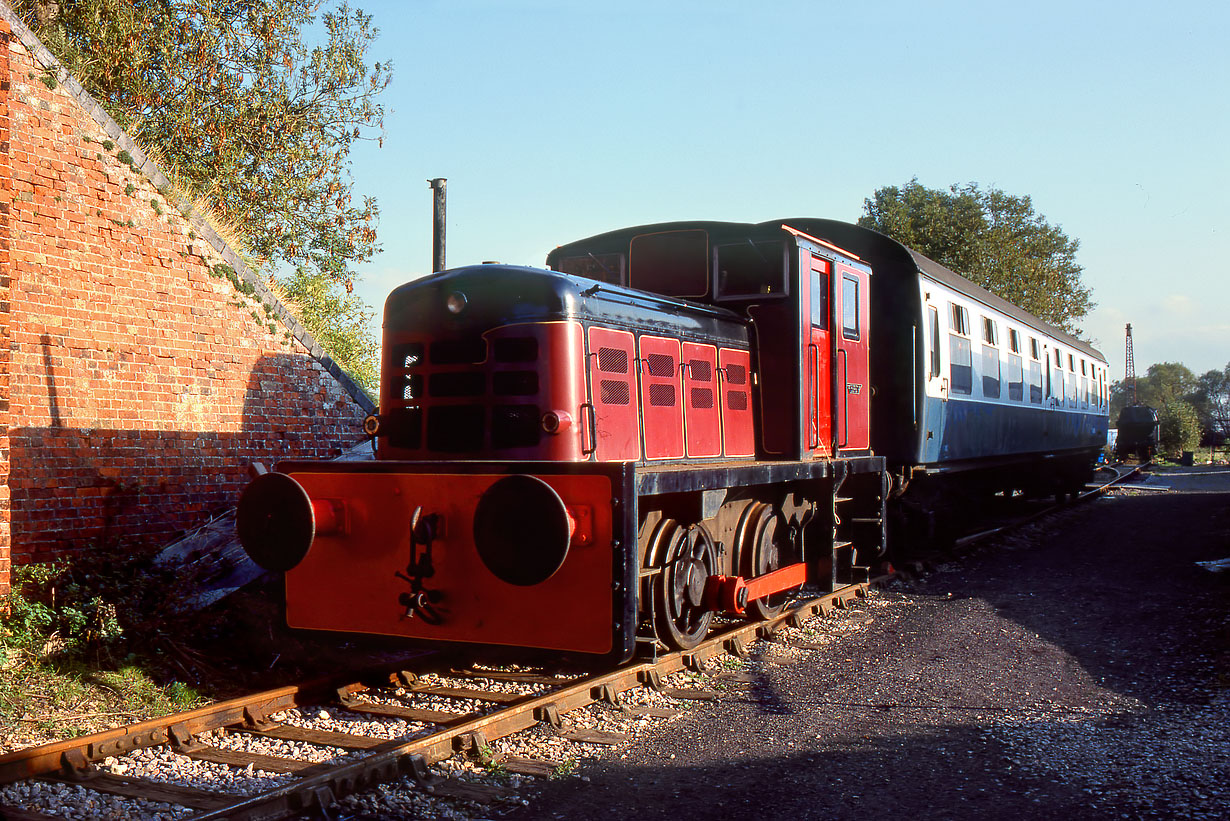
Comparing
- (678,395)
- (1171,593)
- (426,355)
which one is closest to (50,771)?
(426,355)

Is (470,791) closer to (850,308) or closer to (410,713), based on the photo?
(410,713)

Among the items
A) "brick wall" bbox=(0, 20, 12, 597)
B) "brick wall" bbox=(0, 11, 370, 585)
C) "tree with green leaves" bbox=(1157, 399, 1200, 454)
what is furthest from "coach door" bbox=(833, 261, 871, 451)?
"tree with green leaves" bbox=(1157, 399, 1200, 454)

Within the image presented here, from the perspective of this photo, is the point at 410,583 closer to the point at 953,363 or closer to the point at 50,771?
the point at 50,771

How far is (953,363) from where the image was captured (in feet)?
36.4

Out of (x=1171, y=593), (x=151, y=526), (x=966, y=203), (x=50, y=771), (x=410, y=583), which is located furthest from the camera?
(x=966, y=203)

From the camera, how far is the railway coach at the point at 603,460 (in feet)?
16.3

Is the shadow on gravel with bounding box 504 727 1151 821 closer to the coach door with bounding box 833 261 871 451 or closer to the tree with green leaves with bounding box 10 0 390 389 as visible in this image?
the coach door with bounding box 833 261 871 451

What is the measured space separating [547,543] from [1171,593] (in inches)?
278

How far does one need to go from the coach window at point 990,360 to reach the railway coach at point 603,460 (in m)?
4.30

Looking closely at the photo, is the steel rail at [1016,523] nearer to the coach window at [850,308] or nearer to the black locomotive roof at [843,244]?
the black locomotive roof at [843,244]

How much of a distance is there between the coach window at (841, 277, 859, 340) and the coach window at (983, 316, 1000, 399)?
15.5 feet

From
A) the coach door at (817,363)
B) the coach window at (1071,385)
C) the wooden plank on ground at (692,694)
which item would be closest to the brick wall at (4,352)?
the wooden plank on ground at (692,694)

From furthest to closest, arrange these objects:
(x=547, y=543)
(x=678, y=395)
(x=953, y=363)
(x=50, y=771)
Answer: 1. (x=953, y=363)
2. (x=678, y=395)
3. (x=547, y=543)
4. (x=50, y=771)

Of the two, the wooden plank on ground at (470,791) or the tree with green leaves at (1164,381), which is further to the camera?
the tree with green leaves at (1164,381)
